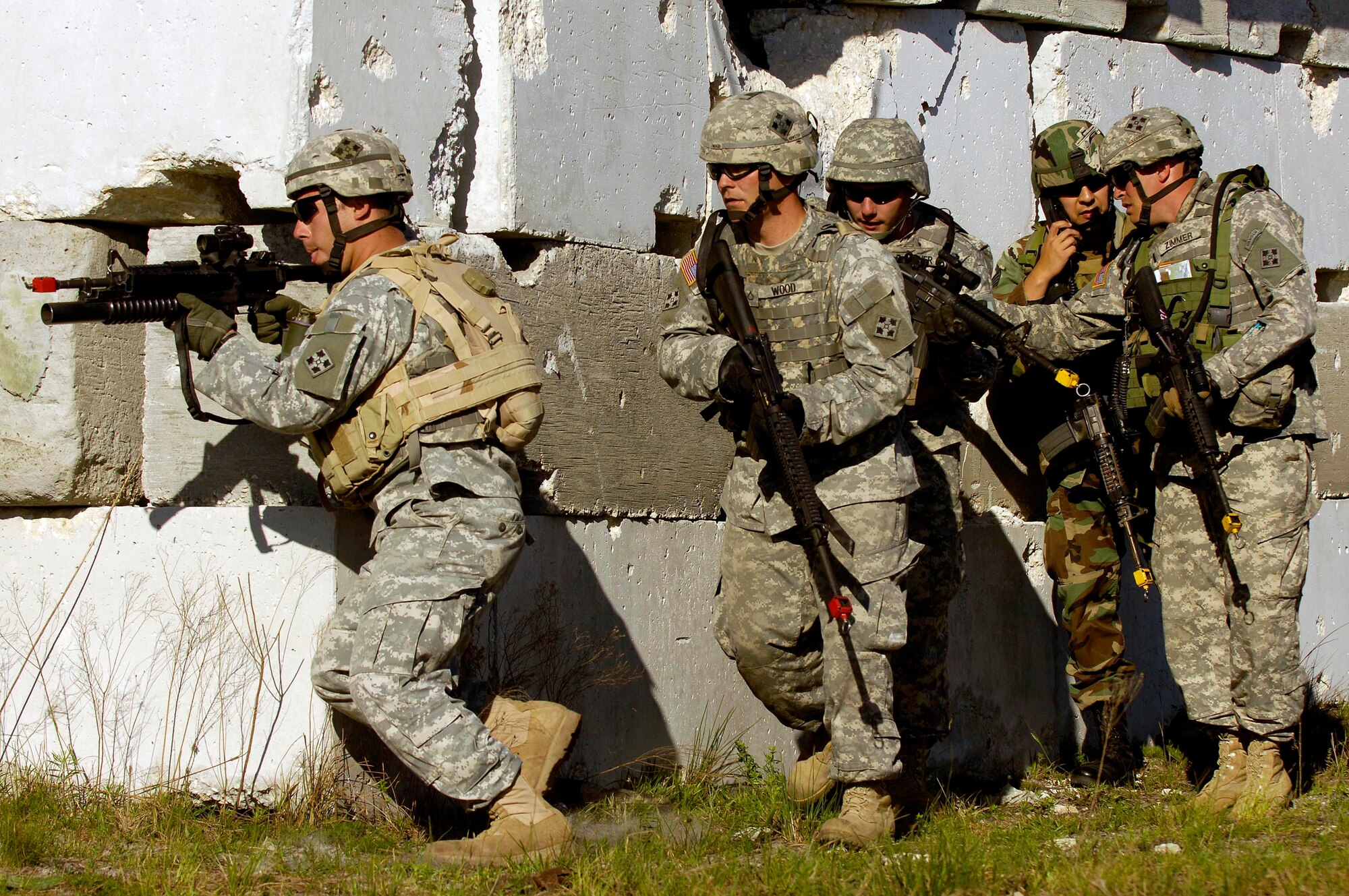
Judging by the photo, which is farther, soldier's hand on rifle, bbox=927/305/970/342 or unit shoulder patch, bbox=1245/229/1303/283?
soldier's hand on rifle, bbox=927/305/970/342

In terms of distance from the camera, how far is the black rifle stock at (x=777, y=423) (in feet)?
12.1

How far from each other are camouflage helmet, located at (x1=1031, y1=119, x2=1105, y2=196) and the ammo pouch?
1.02 metres

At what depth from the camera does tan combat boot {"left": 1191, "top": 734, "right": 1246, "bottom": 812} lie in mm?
4371

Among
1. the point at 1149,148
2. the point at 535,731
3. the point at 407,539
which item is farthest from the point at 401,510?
the point at 1149,148

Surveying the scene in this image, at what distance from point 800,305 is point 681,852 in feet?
4.80

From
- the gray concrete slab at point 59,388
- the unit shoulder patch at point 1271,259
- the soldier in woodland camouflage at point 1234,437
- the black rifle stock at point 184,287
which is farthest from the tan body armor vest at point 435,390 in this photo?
the unit shoulder patch at point 1271,259

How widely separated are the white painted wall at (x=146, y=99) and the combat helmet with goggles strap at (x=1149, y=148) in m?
2.48

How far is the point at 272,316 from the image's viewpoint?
12.5 ft

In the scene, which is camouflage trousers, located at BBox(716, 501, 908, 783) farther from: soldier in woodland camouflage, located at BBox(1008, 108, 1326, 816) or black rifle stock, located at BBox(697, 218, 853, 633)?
soldier in woodland camouflage, located at BBox(1008, 108, 1326, 816)

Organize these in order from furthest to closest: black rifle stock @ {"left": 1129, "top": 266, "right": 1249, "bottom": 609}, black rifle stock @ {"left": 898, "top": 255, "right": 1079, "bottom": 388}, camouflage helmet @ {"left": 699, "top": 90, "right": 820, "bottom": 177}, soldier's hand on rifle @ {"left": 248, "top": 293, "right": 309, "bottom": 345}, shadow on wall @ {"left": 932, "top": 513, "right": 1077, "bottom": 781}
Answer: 1. shadow on wall @ {"left": 932, "top": 513, "right": 1077, "bottom": 781}
2. black rifle stock @ {"left": 898, "top": 255, "right": 1079, "bottom": 388}
3. black rifle stock @ {"left": 1129, "top": 266, "right": 1249, "bottom": 609}
4. camouflage helmet @ {"left": 699, "top": 90, "right": 820, "bottom": 177}
5. soldier's hand on rifle @ {"left": 248, "top": 293, "right": 309, "bottom": 345}

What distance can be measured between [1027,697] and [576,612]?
2.01m

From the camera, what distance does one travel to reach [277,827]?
12.2 feet

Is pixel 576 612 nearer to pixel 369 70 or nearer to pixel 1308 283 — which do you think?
pixel 369 70

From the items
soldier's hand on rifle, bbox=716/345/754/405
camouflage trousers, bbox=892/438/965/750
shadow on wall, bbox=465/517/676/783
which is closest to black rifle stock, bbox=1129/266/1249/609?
camouflage trousers, bbox=892/438/965/750
